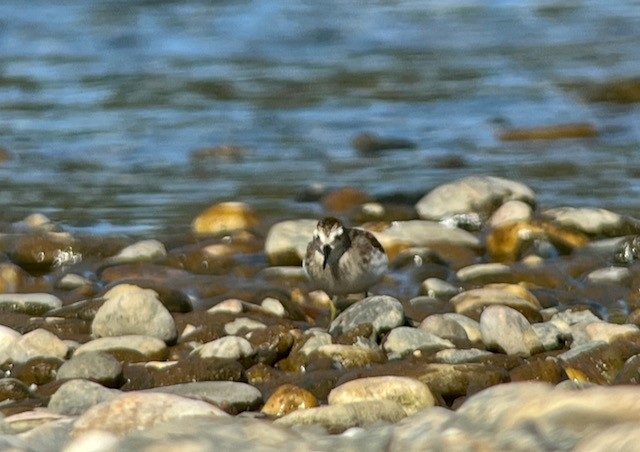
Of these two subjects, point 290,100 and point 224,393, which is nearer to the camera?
point 224,393

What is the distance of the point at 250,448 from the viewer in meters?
4.65

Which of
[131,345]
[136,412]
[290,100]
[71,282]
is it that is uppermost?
[136,412]

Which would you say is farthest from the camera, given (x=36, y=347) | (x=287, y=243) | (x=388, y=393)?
(x=287, y=243)

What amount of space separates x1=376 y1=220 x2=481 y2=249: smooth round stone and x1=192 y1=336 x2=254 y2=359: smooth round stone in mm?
2513

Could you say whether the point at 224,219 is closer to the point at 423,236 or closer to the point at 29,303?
the point at 423,236

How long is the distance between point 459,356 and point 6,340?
211 cm

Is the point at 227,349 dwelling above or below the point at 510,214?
above

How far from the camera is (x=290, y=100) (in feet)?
49.9

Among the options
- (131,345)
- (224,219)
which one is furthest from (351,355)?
(224,219)

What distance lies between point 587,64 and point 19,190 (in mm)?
7450

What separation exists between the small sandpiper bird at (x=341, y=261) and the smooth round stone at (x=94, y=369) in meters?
1.73

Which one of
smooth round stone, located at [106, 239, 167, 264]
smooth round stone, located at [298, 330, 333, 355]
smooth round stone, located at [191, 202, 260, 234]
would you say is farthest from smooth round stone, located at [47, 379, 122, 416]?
smooth round stone, located at [191, 202, 260, 234]

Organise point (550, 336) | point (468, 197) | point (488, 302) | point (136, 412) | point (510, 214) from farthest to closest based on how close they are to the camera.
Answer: point (468, 197), point (510, 214), point (488, 302), point (550, 336), point (136, 412)

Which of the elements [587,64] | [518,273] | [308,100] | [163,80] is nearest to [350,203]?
[518,273]
